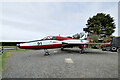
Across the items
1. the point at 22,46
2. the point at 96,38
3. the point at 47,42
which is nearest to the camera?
the point at 22,46

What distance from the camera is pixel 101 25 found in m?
36.2

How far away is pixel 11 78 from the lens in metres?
2.86

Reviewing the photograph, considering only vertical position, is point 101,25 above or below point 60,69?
above

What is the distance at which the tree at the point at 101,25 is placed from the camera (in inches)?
1328

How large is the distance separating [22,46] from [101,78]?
7135 millimetres

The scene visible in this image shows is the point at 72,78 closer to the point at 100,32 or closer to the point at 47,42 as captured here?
the point at 47,42

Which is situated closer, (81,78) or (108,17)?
(81,78)

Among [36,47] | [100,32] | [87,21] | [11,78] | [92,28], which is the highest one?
[87,21]

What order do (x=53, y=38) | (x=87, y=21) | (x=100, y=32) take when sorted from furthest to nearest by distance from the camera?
(x=87, y=21), (x=100, y=32), (x=53, y=38)

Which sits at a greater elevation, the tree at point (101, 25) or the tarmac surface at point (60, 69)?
the tree at point (101, 25)

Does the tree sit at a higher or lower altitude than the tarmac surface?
higher

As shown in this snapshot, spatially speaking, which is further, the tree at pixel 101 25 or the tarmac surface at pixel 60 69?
the tree at pixel 101 25

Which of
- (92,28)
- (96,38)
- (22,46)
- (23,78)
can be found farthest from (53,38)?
(92,28)

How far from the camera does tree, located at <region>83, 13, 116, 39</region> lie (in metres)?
33.7
